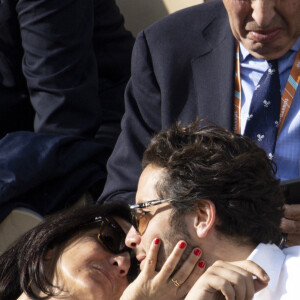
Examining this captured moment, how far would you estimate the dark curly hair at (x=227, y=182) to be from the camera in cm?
247

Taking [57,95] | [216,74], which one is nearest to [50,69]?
[57,95]

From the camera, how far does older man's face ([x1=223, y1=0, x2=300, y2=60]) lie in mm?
2777

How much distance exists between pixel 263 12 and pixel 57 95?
1365 millimetres

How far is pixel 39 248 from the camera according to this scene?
2828 mm

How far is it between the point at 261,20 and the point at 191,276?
97cm

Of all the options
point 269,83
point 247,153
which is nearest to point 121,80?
point 269,83

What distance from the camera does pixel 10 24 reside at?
155 inches

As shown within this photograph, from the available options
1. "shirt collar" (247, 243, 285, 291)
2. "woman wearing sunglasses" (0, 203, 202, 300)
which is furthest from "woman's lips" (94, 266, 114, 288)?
"shirt collar" (247, 243, 285, 291)

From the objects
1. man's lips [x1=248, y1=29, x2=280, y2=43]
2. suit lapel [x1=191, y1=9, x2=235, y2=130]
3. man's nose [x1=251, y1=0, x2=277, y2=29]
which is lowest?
suit lapel [x1=191, y1=9, x2=235, y2=130]

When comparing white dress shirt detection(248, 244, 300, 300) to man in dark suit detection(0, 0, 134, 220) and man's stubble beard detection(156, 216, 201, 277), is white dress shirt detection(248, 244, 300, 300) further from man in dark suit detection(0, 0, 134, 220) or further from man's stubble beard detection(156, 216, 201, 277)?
man in dark suit detection(0, 0, 134, 220)

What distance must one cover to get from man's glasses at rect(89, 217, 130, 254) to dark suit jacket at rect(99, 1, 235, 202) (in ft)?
0.74

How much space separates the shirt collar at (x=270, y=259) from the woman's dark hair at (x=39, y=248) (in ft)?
2.33

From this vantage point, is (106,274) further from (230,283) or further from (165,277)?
(230,283)

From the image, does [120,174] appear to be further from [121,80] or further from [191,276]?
[121,80]
